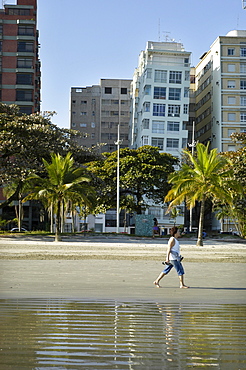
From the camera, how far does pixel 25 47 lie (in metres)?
80.9

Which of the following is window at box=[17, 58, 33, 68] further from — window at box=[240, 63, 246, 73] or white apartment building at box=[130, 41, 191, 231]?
window at box=[240, 63, 246, 73]

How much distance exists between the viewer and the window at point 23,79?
80312mm

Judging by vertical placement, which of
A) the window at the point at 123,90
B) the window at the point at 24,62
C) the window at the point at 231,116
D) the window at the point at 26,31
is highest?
the window at the point at 26,31

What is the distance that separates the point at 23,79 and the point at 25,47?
14.8 feet

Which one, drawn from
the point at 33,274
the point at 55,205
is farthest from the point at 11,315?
the point at 55,205

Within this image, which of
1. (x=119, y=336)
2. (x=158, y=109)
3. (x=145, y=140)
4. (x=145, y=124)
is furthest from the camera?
(x=158, y=109)

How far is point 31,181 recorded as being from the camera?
40812 mm

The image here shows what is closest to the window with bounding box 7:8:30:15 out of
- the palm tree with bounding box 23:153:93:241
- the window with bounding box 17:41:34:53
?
the window with bounding box 17:41:34:53

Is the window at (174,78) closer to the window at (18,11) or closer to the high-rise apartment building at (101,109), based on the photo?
the window at (18,11)

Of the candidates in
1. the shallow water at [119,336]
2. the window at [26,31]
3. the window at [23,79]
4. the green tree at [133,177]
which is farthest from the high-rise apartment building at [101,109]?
the shallow water at [119,336]

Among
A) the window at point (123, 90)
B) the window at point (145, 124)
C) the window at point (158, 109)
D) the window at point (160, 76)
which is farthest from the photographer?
the window at point (123, 90)

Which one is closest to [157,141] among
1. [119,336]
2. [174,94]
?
[174,94]

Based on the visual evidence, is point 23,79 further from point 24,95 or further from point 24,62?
point 24,62

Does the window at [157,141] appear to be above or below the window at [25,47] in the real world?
below
